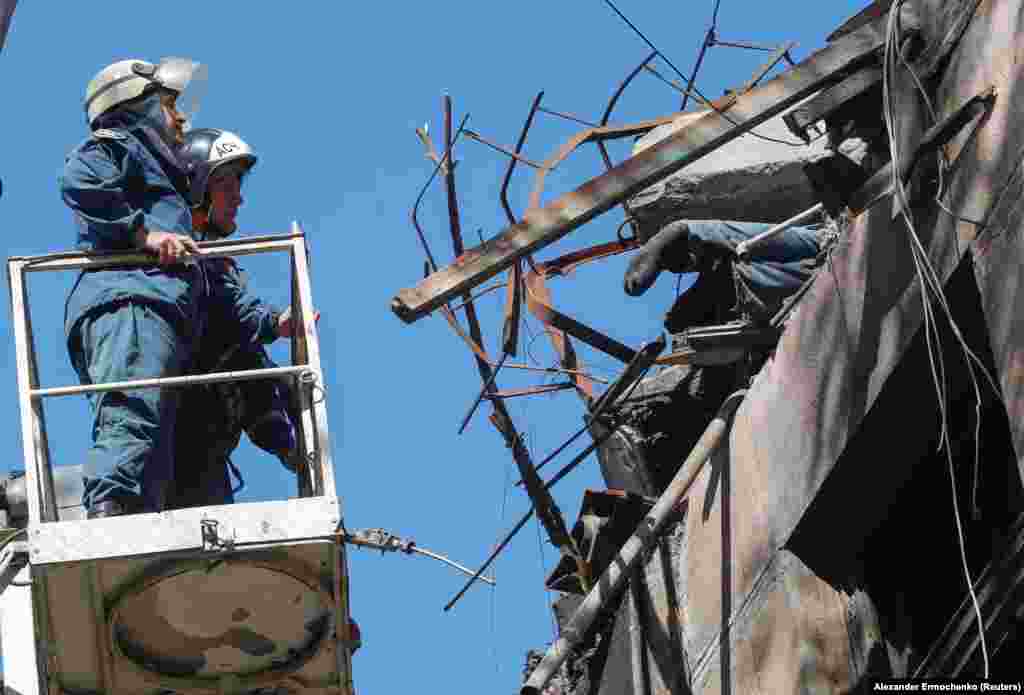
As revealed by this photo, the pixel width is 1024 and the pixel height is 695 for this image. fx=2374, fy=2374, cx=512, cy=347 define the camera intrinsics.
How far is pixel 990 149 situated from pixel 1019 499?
4.94 ft

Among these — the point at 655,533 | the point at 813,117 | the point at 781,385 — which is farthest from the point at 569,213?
the point at 655,533

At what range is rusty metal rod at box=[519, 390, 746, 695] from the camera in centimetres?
1046

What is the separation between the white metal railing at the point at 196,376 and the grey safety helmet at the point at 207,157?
0.60 metres

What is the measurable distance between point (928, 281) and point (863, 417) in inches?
31.7

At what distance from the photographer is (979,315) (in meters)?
8.77

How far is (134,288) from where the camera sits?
10797 millimetres

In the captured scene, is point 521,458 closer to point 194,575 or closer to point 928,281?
point 194,575

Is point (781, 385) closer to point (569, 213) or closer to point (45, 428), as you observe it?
point (569, 213)

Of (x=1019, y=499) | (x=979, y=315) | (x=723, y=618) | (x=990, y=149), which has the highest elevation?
(x=990, y=149)

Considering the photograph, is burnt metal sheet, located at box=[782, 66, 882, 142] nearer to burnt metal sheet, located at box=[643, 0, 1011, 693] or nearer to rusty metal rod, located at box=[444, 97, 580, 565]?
burnt metal sheet, located at box=[643, 0, 1011, 693]

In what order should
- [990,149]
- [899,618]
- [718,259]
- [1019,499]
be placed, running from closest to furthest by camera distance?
[990,149]
[1019,499]
[899,618]
[718,259]

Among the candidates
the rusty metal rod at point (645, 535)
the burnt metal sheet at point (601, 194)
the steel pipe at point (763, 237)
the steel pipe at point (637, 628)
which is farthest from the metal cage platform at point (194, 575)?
the steel pipe at point (763, 237)

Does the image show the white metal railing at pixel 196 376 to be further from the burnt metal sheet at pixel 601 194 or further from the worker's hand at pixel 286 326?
the burnt metal sheet at pixel 601 194

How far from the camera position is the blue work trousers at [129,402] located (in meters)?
10.3
